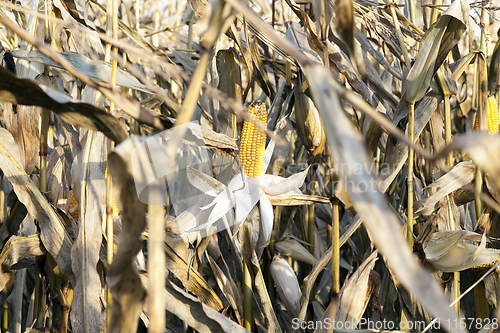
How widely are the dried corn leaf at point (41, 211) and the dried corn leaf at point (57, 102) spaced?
2.58 feet

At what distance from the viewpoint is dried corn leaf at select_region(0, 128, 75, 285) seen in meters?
1.36

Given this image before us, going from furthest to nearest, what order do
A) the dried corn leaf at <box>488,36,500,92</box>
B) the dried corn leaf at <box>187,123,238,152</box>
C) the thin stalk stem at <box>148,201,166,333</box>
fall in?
the dried corn leaf at <box>488,36,500,92</box>, the dried corn leaf at <box>187,123,238,152</box>, the thin stalk stem at <box>148,201,166,333</box>

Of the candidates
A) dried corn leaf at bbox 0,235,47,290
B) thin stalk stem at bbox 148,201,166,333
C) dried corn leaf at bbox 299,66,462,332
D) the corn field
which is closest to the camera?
dried corn leaf at bbox 299,66,462,332

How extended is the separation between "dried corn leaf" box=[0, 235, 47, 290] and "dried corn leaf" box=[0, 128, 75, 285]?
7 centimetres

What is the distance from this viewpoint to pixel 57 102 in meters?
0.68

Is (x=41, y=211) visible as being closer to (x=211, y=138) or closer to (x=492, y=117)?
(x=211, y=138)

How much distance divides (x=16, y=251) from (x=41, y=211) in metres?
0.18

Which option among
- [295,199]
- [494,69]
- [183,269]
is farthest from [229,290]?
[494,69]

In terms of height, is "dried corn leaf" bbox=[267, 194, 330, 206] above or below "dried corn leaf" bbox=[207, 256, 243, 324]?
above

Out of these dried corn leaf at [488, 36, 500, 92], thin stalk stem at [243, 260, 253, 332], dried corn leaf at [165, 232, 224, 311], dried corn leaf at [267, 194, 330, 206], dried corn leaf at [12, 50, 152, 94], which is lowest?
thin stalk stem at [243, 260, 253, 332]

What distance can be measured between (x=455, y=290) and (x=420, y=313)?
18 cm

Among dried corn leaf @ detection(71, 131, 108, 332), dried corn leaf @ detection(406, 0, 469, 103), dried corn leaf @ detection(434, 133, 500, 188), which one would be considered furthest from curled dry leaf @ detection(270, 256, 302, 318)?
dried corn leaf @ detection(434, 133, 500, 188)

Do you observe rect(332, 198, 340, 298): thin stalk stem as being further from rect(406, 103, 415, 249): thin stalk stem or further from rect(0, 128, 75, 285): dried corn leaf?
rect(0, 128, 75, 285): dried corn leaf

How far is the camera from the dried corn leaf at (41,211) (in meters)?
1.36
